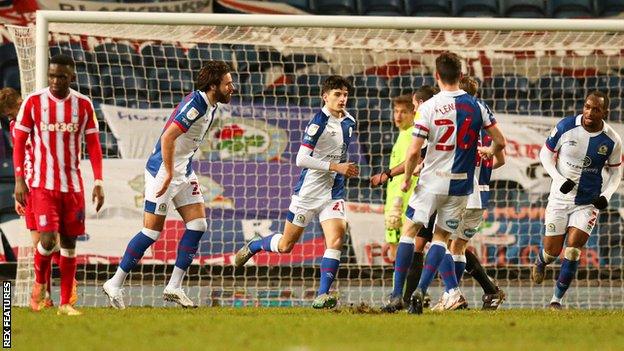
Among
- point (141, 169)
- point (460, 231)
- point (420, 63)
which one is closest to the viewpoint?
point (460, 231)

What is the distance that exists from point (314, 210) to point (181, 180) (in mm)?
1125

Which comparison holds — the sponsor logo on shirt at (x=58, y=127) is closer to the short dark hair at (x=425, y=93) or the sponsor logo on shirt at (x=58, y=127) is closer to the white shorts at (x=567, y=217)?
the short dark hair at (x=425, y=93)

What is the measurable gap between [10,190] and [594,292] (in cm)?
727

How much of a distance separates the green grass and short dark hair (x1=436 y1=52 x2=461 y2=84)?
→ 68.3 inches

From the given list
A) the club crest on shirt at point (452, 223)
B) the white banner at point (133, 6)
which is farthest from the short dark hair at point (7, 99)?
the white banner at point (133, 6)

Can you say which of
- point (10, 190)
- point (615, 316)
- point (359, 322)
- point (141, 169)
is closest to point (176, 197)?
point (359, 322)

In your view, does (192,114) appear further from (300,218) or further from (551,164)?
(551,164)

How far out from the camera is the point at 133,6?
56.2ft

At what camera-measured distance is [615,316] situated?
9930 millimetres

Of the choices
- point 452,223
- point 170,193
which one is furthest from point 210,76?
point 452,223

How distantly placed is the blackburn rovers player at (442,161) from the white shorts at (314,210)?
0.98 m

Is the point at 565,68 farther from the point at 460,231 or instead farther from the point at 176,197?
the point at 176,197

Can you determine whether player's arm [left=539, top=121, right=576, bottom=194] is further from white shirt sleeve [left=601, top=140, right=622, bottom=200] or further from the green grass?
the green grass

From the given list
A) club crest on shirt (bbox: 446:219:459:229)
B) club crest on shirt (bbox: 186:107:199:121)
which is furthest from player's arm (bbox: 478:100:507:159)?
club crest on shirt (bbox: 186:107:199:121)
